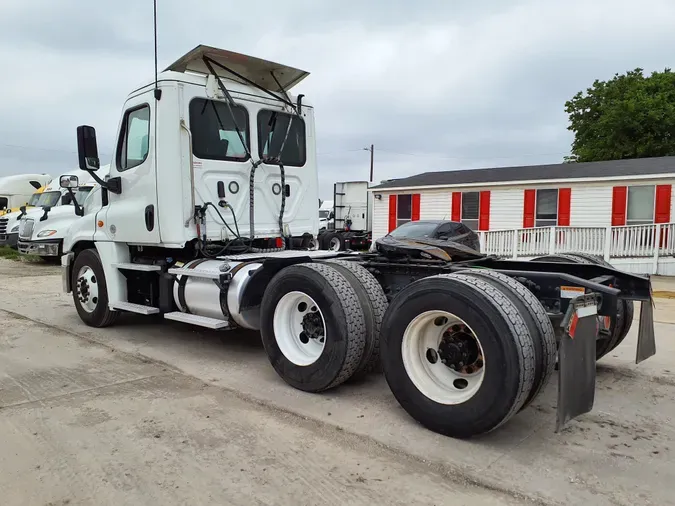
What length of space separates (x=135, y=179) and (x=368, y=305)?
11.3 feet

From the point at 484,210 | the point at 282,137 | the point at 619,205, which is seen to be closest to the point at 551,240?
the point at 619,205

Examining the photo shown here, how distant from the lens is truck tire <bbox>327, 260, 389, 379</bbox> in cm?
443

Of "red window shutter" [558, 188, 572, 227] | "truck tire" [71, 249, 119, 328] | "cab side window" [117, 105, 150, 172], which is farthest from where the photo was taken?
"red window shutter" [558, 188, 572, 227]

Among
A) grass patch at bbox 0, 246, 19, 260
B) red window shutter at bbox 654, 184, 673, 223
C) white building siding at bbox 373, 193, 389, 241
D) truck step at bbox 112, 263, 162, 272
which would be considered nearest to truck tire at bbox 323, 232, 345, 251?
white building siding at bbox 373, 193, 389, 241

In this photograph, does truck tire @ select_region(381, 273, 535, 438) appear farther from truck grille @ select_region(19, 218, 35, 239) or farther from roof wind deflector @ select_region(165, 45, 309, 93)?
truck grille @ select_region(19, 218, 35, 239)

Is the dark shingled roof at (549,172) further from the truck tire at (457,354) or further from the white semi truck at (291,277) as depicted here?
the truck tire at (457,354)

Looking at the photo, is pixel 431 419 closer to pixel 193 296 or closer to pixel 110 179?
pixel 193 296

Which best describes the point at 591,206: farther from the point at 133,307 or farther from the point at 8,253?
the point at 8,253

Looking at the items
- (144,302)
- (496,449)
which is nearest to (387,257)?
(496,449)

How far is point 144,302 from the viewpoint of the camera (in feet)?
22.2

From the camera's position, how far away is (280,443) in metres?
3.61

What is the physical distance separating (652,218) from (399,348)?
52.8ft

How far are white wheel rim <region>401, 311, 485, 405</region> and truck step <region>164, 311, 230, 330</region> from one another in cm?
230

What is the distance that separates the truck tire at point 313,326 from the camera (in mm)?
4320
